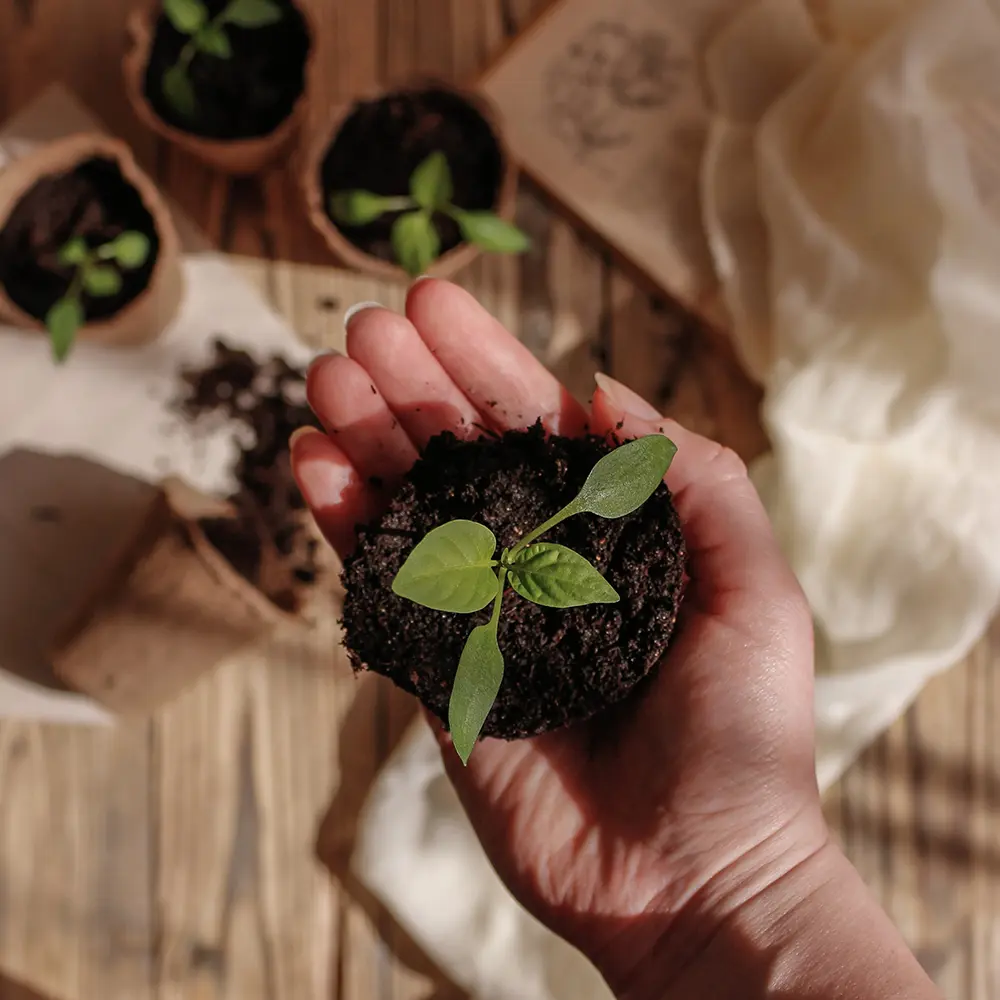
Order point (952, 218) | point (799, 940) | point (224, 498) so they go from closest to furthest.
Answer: point (799, 940)
point (952, 218)
point (224, 498)

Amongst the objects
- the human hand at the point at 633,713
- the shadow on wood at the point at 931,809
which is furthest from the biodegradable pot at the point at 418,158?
the shadow on wood at the point at 931,809

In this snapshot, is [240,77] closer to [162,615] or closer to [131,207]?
[131,207]

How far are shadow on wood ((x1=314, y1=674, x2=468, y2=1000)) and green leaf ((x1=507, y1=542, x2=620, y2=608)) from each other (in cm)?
72

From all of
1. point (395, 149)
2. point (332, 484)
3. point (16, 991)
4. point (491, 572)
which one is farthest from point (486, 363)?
point (16, 991)

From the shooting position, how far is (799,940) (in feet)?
3.57

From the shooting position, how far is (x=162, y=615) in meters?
1.45

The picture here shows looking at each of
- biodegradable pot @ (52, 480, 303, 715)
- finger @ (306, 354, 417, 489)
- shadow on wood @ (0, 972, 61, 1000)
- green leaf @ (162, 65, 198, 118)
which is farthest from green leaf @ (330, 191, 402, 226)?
shadow on wood @ (0, 972, 61, 1000)

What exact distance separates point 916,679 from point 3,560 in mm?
1442

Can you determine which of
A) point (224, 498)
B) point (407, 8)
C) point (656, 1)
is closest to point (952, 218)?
point (656, 1)

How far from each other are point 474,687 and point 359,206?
804mm

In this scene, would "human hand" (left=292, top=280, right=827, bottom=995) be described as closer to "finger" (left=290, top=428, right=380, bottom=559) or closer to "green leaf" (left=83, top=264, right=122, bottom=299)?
"finger" (left=290, top=428, right=380, bottom=559)

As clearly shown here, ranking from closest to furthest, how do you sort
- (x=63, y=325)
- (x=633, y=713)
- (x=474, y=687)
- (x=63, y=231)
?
(x=474, y=687) → (x=633, y=713) → (x=63, y=325) → (x=63, y=231)

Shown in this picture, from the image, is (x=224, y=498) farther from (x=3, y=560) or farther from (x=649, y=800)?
(x=649, y=800)

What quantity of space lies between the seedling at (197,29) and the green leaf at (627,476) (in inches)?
35.9
